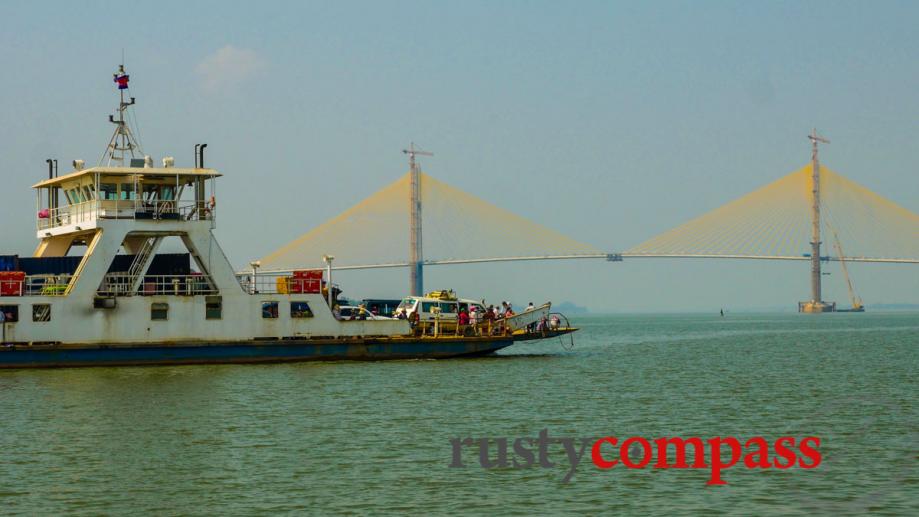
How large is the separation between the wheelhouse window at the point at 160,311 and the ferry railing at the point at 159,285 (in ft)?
1.54

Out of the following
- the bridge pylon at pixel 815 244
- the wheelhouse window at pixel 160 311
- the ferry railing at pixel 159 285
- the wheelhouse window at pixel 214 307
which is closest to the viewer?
the ferry railing at pixel 159 285

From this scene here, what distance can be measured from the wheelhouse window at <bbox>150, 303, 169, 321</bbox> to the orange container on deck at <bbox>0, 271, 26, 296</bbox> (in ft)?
12.4

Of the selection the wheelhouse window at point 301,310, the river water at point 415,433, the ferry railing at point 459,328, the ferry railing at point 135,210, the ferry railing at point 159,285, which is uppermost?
the ferry railing at point 135,210

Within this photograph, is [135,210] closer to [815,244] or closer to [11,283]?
[11,283]

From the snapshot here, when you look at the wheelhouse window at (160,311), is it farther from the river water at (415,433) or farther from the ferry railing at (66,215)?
the ferry railing at (66,215)

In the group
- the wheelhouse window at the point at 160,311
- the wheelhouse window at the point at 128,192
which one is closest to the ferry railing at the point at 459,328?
the wheelhouse window at the point at 160,311

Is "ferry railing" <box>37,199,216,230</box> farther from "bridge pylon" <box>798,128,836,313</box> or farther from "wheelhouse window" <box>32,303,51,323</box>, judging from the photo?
"bridge pylon" <box>798,128,836,313</box>

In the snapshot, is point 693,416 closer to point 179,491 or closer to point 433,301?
point 179,491

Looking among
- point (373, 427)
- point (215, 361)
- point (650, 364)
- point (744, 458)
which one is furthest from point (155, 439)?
point (650, 364)

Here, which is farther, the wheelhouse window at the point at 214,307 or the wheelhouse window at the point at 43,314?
the wheelhouse window at the point at 214,307

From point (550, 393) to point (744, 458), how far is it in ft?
35.4

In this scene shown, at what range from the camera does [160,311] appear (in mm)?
35312

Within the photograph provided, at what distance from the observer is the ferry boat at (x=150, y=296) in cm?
3422

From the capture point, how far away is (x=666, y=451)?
829 inches
